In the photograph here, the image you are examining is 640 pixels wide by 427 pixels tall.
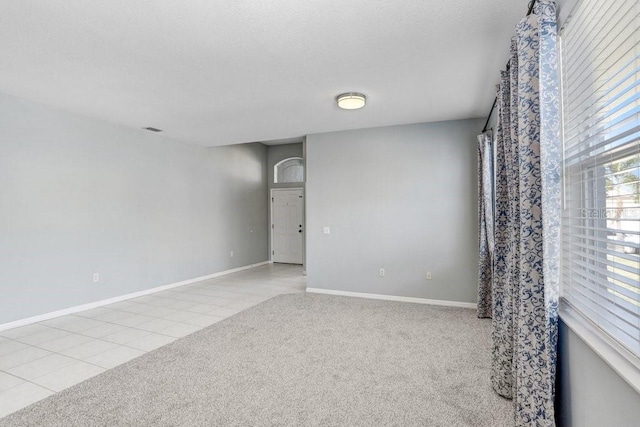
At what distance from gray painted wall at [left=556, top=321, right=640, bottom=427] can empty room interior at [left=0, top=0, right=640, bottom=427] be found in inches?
0.5

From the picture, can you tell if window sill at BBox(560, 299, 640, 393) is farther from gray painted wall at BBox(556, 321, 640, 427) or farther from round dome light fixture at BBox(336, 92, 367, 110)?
round dome light fixture at BBox(336, 92, 367, 110)

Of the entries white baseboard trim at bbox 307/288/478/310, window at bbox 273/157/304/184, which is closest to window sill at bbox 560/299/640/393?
white baseboard trim at bbox 307/288/478/310

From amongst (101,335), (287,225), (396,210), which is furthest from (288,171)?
(101,335)

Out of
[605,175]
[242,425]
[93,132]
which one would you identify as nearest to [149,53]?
[93,132]

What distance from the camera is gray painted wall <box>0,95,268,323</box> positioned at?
373cm

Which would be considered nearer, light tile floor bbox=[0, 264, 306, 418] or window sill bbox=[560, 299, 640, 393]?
window sill bbox=[560, 299, 640, 393]

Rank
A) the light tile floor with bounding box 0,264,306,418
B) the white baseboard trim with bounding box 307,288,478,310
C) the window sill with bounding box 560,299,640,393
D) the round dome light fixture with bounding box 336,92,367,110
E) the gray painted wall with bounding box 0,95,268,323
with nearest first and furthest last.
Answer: the window sill with bounding box 560,299,640,393 < the light tile floor with bounding box 0,264,306,418 < the round dome light fixture with bounding box 336,92,367,110 < the gray painted wall with bounding box 0,95,268,323 < the white baseboard trim with bounding box 307,288,478,310

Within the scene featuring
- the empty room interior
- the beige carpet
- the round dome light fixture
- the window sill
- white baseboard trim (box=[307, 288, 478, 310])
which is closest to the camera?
the window sill

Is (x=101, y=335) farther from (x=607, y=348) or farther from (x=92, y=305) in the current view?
(x=607, y=348)

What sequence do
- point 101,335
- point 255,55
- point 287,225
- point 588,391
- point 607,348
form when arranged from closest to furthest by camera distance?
1. point 607,348
2. point 588,391
3. point 255,55
4. point 101,335
5. point 287,225

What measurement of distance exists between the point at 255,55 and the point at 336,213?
296 centimetres

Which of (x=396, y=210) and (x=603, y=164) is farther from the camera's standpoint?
(x=396, y=210)

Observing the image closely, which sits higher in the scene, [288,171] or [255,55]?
[255,55]

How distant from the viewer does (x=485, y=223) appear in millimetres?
3887
